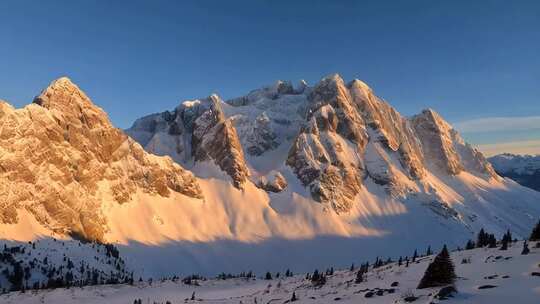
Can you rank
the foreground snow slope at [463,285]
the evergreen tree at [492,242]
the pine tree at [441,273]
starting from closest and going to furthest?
the foreground snow slope at [463,285]
the pine tree at [441,273]
the evergreen tree at [492,242]

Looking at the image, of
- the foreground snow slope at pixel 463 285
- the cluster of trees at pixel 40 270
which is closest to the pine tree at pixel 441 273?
the foreground snow slope at pixel 463 285

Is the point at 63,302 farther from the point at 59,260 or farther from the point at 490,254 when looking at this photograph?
the point at 59,260

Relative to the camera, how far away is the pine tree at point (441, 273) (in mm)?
37147

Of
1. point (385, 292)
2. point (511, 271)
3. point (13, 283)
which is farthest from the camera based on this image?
point (13, 283)

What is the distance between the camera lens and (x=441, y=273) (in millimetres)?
37344

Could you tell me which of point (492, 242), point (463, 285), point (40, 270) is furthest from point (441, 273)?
point (40, 270)

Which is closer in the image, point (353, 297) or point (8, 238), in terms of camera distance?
point (353, 297)

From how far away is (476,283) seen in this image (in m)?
35.7

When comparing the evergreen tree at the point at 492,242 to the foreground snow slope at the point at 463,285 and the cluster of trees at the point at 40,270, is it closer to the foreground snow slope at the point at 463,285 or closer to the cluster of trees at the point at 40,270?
the foreground snow slope at the point at 463,285

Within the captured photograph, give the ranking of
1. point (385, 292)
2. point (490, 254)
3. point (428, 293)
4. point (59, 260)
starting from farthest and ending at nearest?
point (59, 260) → point (490, 254) → point (385, 292) → point (428, 293)

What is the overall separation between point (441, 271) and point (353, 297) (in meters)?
8.29

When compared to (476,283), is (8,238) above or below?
above

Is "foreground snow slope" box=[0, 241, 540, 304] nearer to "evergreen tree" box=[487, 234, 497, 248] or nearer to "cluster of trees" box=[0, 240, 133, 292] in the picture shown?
"evergreen tree" box=[487, 234, 497, 248]

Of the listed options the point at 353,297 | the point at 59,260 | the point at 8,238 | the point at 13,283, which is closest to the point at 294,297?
the point at 353,297
